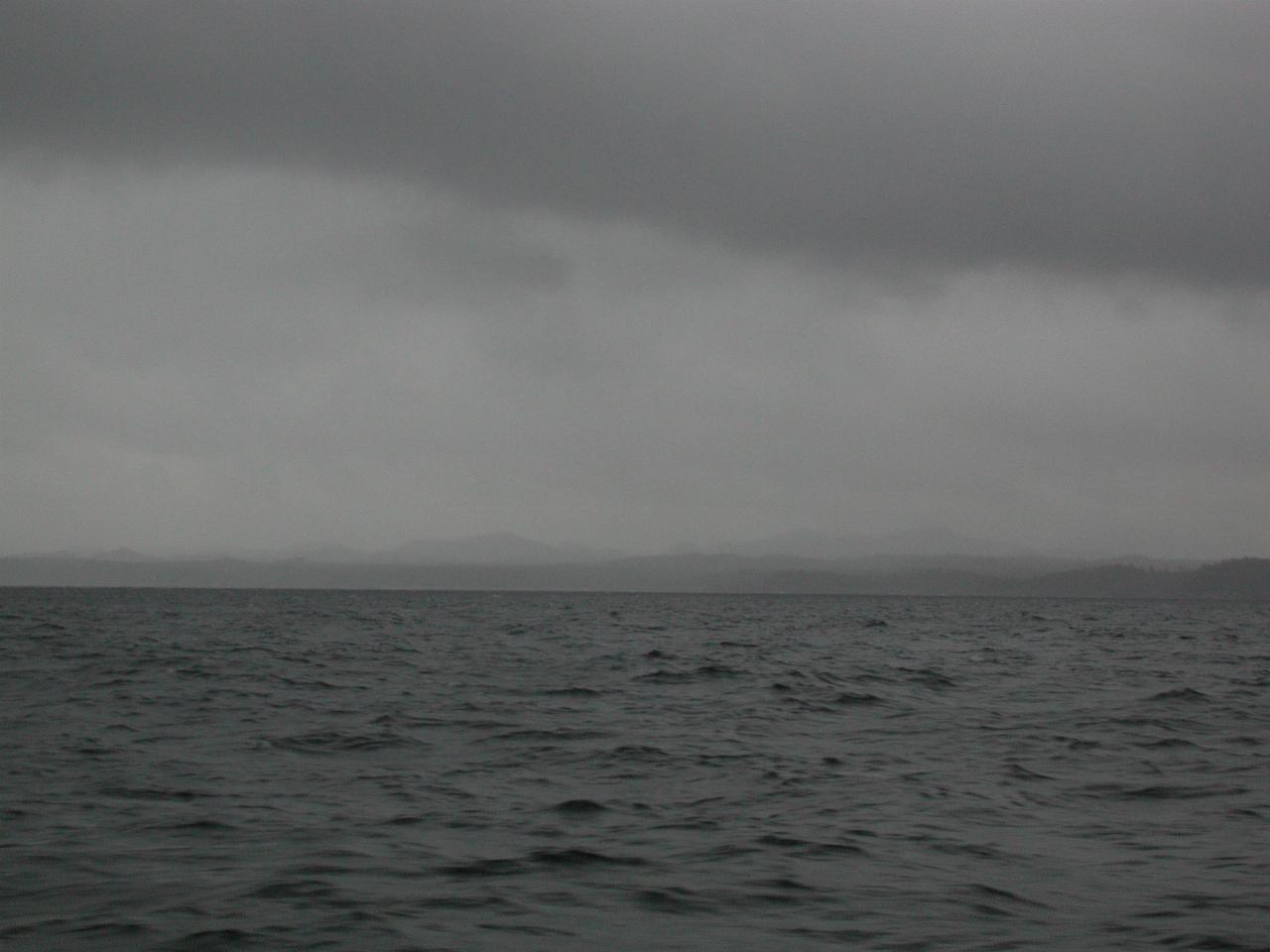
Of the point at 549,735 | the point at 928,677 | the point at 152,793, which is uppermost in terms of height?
the point at 152,793

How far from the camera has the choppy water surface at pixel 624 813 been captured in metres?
10.6

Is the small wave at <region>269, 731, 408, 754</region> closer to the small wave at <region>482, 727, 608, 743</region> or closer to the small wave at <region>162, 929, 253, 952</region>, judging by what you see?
the small wave at <region>482, 727, 608, 743</region>

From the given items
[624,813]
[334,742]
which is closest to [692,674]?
[334,742]

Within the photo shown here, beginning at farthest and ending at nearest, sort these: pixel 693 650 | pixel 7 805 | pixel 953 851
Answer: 1. pixel 693 650
2. pixel 7 805
3. pixel 953 851

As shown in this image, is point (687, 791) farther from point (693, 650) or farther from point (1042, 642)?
point (1042, 642)

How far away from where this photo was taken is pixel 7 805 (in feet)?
49.4

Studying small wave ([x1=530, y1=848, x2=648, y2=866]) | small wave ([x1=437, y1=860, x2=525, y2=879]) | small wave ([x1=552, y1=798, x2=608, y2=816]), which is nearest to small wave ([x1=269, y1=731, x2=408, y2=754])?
small wave ([x1=552, y1=798, x2=608, y2=816])

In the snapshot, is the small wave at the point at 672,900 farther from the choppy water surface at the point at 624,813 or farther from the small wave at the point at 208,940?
the small wave at the point at 208,940

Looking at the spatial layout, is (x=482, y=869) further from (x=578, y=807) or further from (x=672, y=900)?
(x=578, y=807)

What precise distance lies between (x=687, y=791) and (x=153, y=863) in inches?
285

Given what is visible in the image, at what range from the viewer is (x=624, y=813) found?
15.5 meters

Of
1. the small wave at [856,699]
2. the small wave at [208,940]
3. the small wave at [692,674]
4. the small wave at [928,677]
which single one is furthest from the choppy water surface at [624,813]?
the small wave at [692,674]

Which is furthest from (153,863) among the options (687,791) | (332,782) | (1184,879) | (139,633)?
(139,633)

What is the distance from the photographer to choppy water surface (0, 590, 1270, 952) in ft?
34.9
